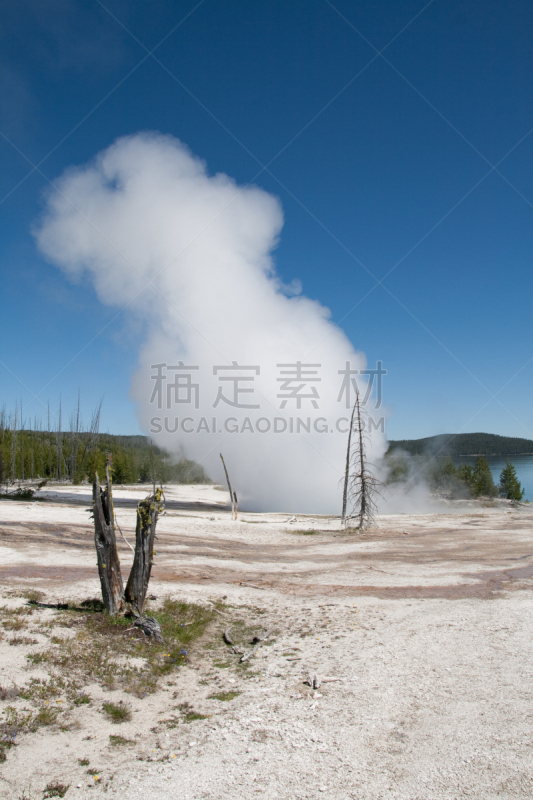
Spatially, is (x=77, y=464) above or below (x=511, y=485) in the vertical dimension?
above

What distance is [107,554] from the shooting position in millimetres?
9867

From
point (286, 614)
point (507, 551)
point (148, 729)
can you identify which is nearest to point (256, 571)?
point (286, 614)

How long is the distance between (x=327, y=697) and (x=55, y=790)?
3968 mm

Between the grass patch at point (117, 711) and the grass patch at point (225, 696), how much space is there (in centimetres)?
128

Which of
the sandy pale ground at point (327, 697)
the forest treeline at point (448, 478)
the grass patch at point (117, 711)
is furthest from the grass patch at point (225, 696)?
the forest treeline at point (448, 478)

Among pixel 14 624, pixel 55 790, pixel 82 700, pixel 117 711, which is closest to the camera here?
pixel 55 790

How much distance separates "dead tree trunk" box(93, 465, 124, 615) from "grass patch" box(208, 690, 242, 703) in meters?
3.34

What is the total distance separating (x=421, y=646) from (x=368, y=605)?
121 inches

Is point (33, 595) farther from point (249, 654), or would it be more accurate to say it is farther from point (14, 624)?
point (249, 654)

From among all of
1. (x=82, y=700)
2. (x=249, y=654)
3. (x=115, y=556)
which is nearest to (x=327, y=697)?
(x=249, y=654)

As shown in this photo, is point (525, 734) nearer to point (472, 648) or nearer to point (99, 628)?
point (472, 648)

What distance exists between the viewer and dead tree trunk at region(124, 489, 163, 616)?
32.8ft

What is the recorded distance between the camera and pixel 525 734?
6.19 metres

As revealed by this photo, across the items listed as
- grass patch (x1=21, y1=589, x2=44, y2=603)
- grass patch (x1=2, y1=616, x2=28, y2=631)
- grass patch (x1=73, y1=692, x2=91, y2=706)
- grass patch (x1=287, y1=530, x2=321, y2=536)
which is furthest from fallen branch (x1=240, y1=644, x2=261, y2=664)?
grass patch (x1=287, y1=530, x2=321, y2=536)
